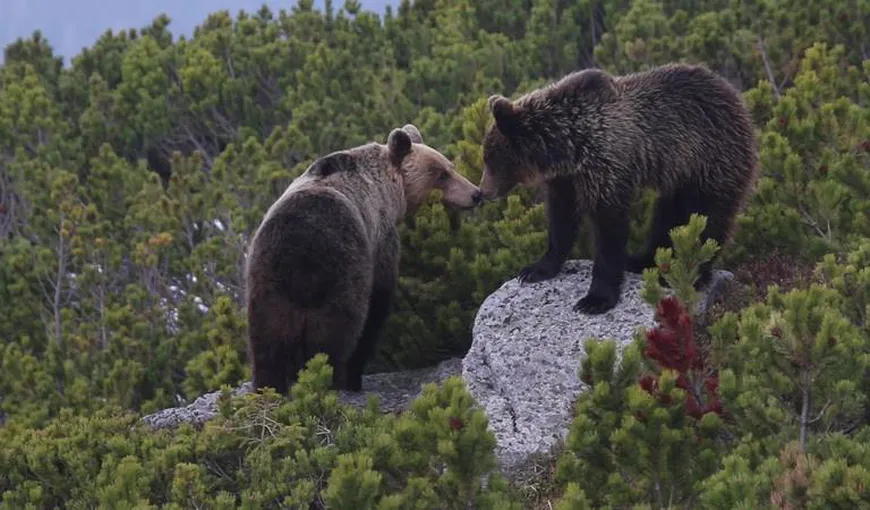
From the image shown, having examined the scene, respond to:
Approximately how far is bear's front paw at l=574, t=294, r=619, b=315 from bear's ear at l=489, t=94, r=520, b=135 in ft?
3.40

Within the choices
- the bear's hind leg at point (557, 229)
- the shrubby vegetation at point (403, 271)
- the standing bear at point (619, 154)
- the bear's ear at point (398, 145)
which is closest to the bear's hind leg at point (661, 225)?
the standing bear at point (619, 154)

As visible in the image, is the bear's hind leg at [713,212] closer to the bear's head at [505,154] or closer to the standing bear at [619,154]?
the standing bear at [619,154]

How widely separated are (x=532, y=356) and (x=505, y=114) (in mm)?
1348

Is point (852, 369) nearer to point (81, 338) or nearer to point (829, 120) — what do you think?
point (829, 120)

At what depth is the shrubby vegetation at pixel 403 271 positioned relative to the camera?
4453mm

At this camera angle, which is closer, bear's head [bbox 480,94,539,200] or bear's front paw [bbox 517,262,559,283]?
bear's head [bbox 480,94,539,200]

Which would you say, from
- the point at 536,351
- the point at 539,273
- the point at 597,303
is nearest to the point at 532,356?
the point at 536,351

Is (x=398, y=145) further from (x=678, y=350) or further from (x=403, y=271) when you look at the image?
(x=678, y=350)

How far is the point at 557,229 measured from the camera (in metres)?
7.09

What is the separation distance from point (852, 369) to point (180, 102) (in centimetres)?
1361

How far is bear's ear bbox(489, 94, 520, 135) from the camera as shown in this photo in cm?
686

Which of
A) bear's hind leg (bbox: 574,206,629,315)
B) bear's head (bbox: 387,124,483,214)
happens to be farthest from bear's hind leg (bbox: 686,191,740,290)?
bear's head (bbox: 387,124,483,214)

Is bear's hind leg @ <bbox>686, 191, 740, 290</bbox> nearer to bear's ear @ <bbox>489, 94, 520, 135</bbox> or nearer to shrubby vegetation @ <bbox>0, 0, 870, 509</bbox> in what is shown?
shrubby vegetation @ <bbox>0, 0, 870, 509</bbox>

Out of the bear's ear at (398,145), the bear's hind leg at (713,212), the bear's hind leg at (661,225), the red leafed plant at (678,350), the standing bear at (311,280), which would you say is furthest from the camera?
the bear's ear at (398,145)
